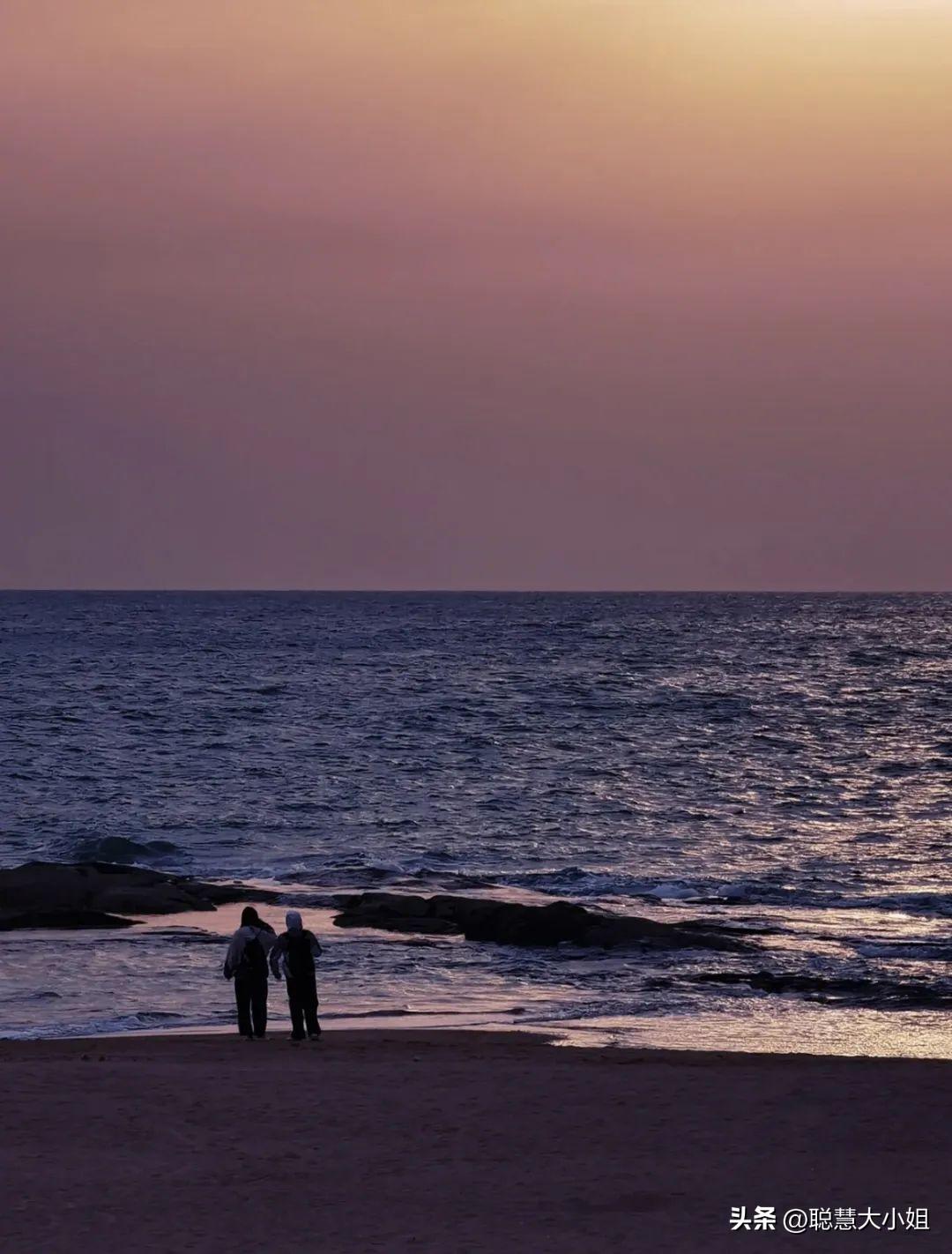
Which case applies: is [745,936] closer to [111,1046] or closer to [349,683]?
[111,1046]

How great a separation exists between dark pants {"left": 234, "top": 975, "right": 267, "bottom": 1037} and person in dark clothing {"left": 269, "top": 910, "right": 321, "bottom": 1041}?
413mm

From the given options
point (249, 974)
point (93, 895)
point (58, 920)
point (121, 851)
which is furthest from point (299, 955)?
point (121, 851)

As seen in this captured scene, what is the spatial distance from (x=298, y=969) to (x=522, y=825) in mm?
25953

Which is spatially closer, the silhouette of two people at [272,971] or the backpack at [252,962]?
the silhouette of two people at [272,971]

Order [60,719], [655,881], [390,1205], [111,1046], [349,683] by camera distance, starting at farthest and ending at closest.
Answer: [349,683] → [60,719] → [655,881] → [111,1046] → [390,1205]

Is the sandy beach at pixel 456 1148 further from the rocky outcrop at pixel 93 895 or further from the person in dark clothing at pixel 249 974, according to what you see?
the rocky outcrop at pixel 93 895

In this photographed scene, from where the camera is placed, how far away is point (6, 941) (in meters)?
27.4

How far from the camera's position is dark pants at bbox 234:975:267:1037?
19984mm

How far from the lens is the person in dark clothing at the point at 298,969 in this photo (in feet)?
64.4

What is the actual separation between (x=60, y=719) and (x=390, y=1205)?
64.3 meters

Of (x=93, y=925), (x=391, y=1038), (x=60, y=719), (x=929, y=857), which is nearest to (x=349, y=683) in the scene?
(x=60, y=719)

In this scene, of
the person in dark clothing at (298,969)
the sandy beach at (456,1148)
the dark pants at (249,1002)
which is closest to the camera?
the sandy beach at (456,1148)

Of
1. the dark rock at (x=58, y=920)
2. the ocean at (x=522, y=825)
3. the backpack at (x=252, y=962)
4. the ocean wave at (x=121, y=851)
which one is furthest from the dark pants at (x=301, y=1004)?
the ocean wave at (x=121, y=851)

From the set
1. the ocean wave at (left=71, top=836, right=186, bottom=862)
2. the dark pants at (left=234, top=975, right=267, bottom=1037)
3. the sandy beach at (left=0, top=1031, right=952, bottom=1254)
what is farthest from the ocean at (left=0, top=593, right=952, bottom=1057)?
the sandy beach at (left=0, top=1031, right=952, bottom=1254)
